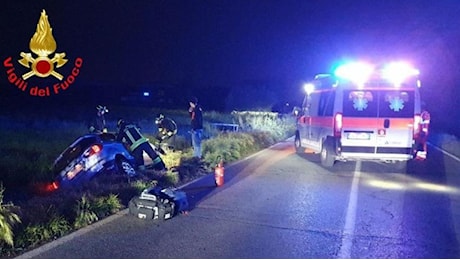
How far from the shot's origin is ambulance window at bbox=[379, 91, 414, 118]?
11148 millimetres

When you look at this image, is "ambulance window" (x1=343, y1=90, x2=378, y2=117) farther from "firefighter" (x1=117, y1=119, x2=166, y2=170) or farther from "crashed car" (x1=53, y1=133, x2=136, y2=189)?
"crashed car" (x1=53, y1=133, x2=136, y2=189)

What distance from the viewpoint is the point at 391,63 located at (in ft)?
36.8

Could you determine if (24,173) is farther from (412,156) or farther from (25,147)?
(412,156)

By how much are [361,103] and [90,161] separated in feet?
21.2

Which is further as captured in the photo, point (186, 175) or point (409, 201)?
point (186, 175)

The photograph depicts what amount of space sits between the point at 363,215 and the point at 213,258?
3.01 metres

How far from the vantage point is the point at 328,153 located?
38.6ft

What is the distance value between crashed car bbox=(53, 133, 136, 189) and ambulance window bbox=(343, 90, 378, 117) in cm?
534

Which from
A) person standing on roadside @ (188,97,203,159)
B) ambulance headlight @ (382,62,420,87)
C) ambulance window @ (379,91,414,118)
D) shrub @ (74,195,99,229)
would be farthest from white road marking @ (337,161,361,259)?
person standing on roadside @ (188,97,203,159)

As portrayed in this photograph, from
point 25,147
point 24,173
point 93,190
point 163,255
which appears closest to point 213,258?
point 163,255

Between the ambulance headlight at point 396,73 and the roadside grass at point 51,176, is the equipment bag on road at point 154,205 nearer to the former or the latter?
the roadside grass at point 51,176

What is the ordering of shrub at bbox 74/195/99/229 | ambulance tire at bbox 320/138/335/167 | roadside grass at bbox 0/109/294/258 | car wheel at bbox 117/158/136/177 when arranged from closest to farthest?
roadside grass at bbox 0/109/294/258, shrub at bbox 74/195/99/229, car wheel at bbox 117/158/136/177, ambulance tire at bbox 320/138/335/167

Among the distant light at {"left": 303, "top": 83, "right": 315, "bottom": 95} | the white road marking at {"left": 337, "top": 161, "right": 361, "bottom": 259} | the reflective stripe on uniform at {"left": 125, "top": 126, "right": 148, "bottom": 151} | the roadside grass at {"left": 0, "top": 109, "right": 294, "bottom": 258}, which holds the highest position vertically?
the distant light at {"left": 303, "top": 83, "right": 315, "bottom": 95}

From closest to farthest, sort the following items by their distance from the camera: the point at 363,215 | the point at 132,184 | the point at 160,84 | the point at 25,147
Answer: the point at 363,215
the point at 132,184
the point at 25,147
the point at 160,84
